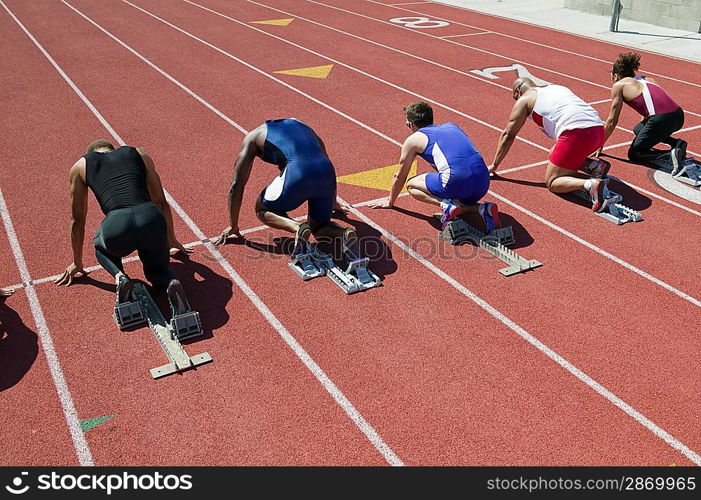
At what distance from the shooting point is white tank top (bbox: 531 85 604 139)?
738cm

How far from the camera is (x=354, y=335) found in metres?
5.32

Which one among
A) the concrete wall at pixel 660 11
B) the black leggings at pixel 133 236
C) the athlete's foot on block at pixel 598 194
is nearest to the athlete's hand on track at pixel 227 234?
the black leggings at pixel 133 236

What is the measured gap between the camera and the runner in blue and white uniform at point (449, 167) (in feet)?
21.5

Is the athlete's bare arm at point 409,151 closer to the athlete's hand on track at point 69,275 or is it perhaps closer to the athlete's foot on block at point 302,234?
the athlete's foot on block at point 302,234

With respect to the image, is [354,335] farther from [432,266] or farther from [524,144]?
[524,144]

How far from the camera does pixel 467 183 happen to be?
21.5ft

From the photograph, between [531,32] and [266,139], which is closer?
[266,139]

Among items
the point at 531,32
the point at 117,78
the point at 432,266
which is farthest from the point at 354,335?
the point at 531,32

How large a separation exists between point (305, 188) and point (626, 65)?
5099mm

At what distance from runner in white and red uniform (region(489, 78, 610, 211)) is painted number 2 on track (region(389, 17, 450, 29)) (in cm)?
1168

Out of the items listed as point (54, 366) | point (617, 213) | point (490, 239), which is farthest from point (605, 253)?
point (54, 366)

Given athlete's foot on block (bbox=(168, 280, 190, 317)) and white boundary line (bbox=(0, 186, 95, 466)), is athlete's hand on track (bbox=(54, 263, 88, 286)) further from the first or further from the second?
athlete's foot on block (bbox=(168, 280, 190, 317))

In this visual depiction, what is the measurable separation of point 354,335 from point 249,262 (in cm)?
164
